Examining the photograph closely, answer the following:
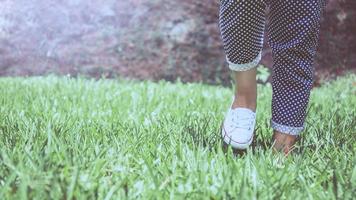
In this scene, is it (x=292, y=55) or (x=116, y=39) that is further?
(x=116, y=39)

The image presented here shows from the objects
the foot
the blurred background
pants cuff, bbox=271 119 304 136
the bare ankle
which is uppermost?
the bare ankle

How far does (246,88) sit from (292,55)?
0.62ft

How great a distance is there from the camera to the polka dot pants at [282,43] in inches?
66.6

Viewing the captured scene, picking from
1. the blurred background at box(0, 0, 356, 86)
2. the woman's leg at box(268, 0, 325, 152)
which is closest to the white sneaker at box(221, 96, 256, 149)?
the woman's leg at box(268, 0, 325, 152)

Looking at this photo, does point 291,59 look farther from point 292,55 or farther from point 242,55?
point 242,55

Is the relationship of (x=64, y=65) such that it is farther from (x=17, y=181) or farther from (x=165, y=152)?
(x=17, y=181)

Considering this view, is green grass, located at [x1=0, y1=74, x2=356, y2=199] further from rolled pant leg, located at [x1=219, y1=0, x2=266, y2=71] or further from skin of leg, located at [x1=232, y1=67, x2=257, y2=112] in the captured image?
rolled pant leg, located at [x1=219, y1=0, x2=266, y2=71]

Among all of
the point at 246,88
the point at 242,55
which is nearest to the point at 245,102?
the point at 246,88

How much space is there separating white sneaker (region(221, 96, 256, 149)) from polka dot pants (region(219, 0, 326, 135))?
0.35ft

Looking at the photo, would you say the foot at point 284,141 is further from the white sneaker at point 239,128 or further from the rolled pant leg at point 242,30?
the rolled pant leg at point 242,30

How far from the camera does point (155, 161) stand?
4.62 feet

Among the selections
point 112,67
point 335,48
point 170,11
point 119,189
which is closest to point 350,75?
point 335,48

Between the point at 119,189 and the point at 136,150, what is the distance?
473mm

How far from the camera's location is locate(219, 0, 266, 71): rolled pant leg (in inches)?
66.4
